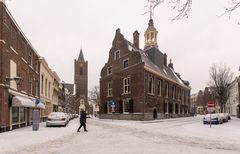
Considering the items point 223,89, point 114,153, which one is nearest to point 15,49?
point 114,153

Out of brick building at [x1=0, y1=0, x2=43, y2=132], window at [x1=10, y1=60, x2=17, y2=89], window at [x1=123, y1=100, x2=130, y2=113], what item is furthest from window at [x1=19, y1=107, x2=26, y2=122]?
window at [x1=123, y1=100, x2=130, y2=113]

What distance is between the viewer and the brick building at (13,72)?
20.1 meters

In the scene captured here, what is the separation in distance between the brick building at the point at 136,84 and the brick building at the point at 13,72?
60.9 feet

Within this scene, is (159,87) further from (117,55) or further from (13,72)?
(13,72)

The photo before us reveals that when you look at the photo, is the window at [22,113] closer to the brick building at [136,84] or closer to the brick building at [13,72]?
the brick building at [13,72]

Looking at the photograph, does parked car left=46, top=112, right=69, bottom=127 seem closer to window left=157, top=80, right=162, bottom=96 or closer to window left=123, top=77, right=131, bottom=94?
window left=123, top=77, right=131, bottom=94

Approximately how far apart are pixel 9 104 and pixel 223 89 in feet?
140

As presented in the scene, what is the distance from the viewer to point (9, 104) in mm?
21875

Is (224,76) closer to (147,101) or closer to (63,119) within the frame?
(147,101)

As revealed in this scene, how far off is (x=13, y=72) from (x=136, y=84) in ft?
86.8

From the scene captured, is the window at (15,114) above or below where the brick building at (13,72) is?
below

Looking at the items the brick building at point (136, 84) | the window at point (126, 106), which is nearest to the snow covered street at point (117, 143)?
the brick building at point (136, 84)

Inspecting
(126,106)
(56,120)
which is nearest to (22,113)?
(56,120)

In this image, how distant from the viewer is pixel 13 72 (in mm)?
23672
